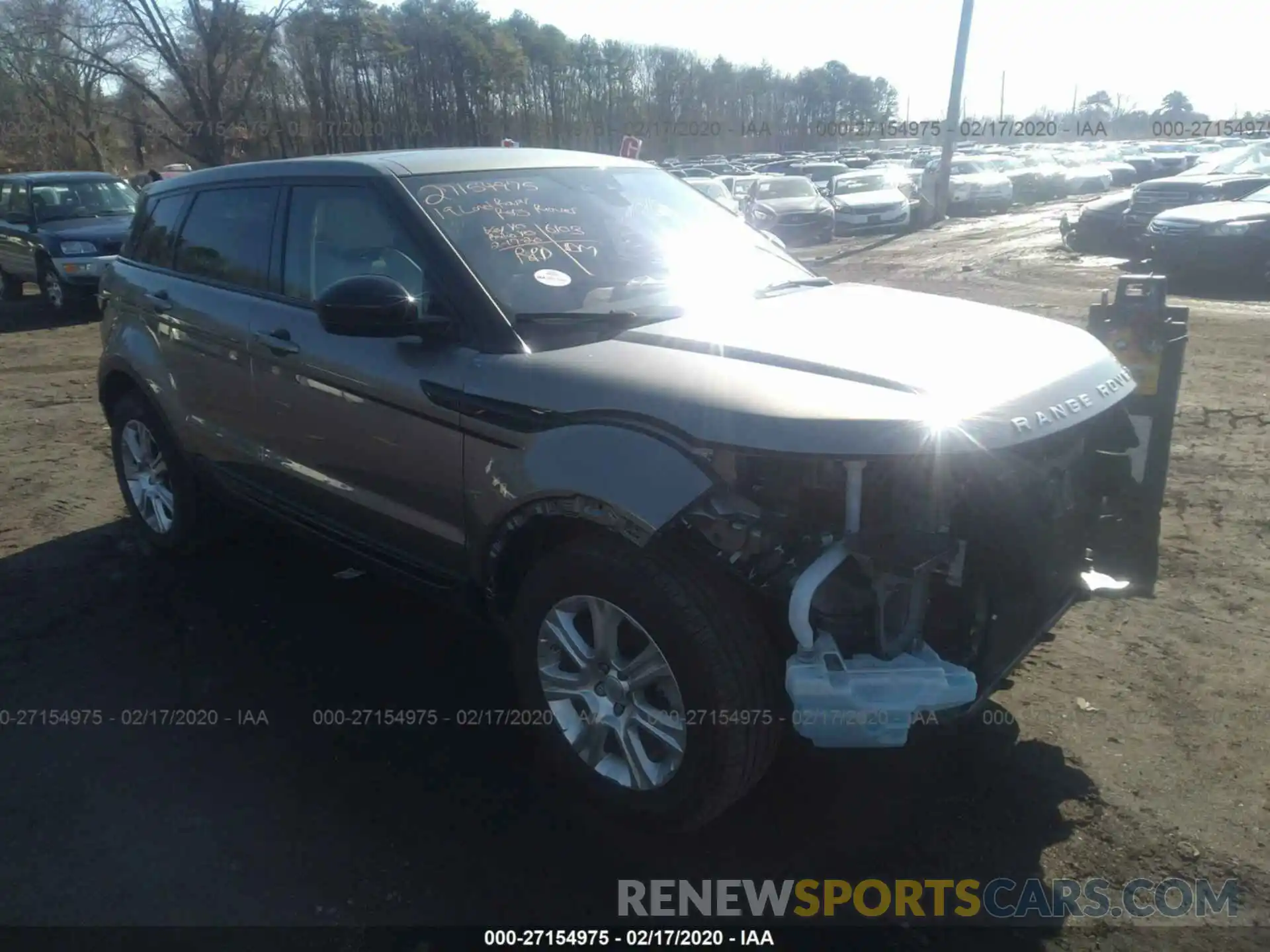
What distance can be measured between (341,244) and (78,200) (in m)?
13.7

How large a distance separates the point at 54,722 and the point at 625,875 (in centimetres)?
233

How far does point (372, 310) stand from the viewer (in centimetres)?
321

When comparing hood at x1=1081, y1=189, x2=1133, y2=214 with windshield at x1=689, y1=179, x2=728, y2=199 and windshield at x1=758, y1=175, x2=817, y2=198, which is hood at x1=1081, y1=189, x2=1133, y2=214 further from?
windshield at x1=689, y1=179, x2=728, y2=199

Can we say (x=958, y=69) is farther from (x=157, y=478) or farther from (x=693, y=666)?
(x=693, y=666)

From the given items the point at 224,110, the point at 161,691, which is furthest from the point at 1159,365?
the point at 224,110

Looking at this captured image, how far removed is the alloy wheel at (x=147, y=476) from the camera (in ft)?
17.1

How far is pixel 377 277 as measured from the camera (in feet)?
10.8

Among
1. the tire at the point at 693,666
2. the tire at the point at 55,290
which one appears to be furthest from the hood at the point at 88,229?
the tire at the point at 693,666

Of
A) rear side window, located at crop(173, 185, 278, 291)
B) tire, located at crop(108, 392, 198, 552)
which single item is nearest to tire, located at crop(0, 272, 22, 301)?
tire, located at crop(108, 392, 198, 552)

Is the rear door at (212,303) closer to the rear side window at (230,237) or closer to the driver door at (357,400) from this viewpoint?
the rear side window at (230,237)

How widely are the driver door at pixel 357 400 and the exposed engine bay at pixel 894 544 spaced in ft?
3.46

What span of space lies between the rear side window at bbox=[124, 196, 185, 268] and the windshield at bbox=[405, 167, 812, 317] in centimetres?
199

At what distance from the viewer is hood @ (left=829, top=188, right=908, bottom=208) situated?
77.5ft

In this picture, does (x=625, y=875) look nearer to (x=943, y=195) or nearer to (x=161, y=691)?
(x=161, y=691)
